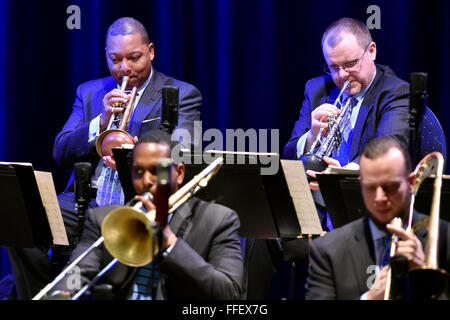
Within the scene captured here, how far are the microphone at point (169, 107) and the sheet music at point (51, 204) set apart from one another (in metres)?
0.77

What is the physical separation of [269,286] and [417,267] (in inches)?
91.9

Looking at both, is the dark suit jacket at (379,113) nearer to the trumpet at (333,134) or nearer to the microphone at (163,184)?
the trumpet at (333,134)

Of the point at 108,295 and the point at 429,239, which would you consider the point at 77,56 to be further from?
the point at 429,239

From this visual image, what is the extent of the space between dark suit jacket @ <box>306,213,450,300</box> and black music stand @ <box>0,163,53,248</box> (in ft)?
5.62

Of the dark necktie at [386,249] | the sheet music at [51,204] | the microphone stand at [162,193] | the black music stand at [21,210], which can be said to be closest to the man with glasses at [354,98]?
the dark necktie at [386,249]

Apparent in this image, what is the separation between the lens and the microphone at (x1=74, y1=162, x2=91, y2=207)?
4.61 metres

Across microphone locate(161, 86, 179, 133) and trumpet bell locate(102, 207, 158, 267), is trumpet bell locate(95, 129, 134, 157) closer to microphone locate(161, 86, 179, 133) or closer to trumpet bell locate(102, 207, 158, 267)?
microphone locate(161, 86, 179, 133)

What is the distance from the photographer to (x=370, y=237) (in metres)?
3.63

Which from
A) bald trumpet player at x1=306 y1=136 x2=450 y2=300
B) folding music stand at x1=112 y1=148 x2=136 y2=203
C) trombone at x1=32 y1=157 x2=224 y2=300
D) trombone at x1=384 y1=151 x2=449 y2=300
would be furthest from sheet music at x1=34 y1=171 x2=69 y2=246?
trombone at x1=384 y1=151 x2=449 y2=300

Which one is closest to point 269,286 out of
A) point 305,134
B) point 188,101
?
point 305,134

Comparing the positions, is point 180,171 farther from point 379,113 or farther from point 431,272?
point 379,113

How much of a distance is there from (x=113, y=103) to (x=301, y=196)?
5.29 feet

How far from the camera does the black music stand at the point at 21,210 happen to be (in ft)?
14.4

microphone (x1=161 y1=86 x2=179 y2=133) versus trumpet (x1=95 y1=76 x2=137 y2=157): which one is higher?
microphone (x1=161 y1=86 x2=179 y2=133)
